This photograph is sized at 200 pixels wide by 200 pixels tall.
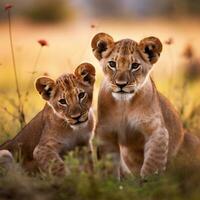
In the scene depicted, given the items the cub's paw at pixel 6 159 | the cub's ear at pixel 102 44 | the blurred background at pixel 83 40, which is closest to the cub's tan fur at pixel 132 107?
the cub's ear at pixel 102 44

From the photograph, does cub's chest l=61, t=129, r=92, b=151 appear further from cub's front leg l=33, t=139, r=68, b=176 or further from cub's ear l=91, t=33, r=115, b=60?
cub's ear l=91, t=33, r=115, b=60

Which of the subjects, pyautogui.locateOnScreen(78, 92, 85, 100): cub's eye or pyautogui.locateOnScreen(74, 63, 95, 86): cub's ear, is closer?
pyautogui.locateOnScreen(78, 92, 85, 100): cub's eye

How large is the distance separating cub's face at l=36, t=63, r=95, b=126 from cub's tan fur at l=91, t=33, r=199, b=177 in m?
0.17

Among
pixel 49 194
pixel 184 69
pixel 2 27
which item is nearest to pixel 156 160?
pixel 49 194

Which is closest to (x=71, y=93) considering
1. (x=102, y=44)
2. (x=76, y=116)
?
(x=76, y=116)

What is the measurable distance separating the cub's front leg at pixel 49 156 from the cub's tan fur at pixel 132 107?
355mm

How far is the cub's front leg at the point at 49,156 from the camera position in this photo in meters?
8.31

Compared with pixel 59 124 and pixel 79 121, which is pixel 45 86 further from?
pixel 79 121

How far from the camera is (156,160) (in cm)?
858

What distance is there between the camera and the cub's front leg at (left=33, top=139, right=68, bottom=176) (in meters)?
8.31

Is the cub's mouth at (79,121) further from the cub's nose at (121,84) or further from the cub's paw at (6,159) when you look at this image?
the cub's paw at (6,159)

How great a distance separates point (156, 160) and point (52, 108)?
96 centimetres

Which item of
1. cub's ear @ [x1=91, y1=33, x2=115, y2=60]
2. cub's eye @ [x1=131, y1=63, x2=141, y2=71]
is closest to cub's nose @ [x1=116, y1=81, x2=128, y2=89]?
cub's eye @ [x1=131, y1=63, x2=141, y2=71]

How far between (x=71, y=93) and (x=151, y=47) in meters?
0.84
